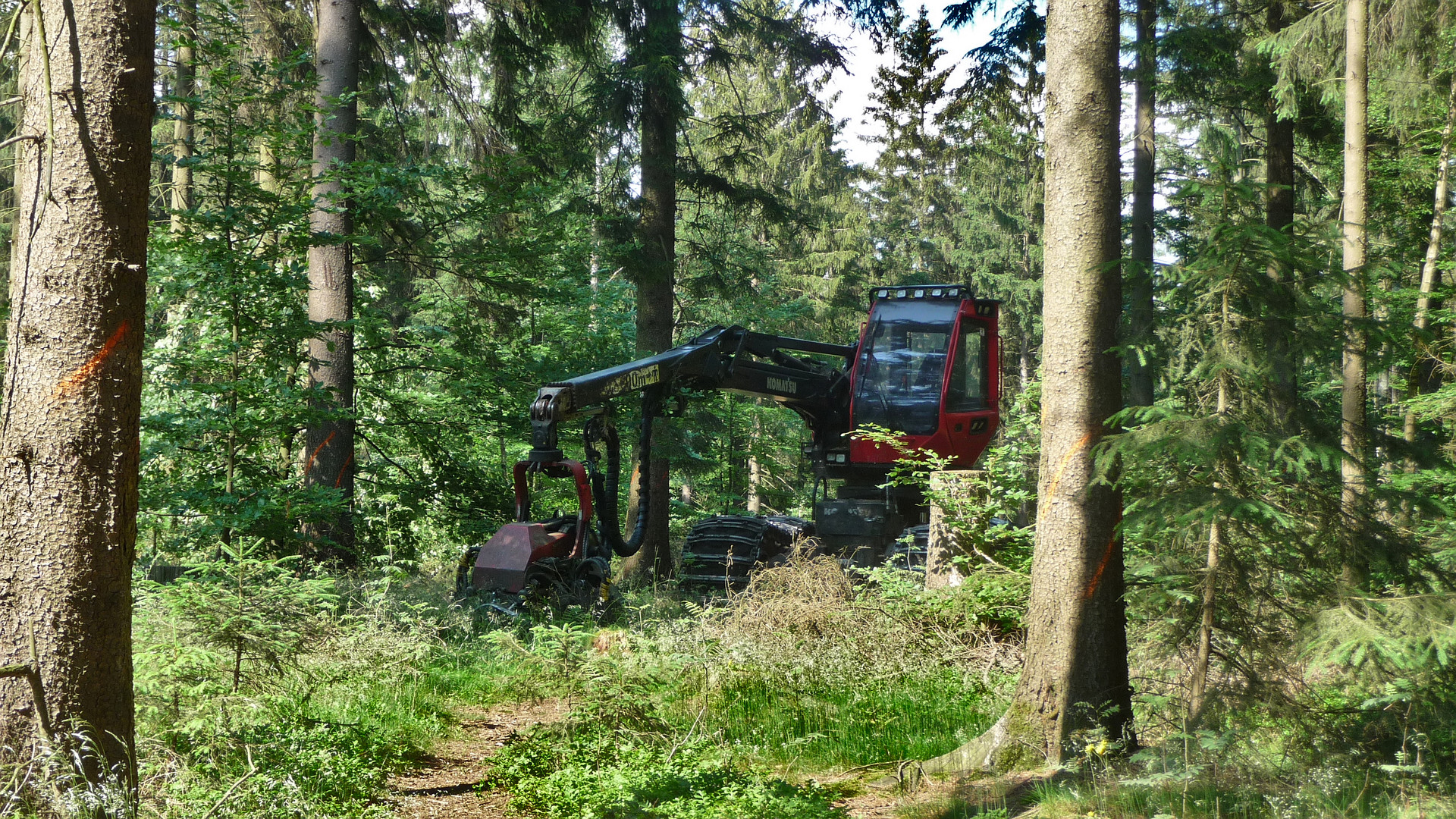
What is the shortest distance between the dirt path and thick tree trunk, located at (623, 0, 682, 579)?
17.8ft

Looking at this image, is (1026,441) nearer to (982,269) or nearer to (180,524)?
(180,524)

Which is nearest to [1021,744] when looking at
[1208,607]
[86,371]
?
[1208,607]

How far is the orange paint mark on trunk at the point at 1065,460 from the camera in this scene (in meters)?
4.92

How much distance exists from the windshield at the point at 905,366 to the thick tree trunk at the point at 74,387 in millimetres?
8642

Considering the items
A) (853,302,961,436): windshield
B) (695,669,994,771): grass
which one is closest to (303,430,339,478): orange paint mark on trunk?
(695,669,994,771): grass

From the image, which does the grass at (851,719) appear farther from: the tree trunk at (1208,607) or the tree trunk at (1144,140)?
the tree trunk at (1144,140)

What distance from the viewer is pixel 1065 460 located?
4.95 metres

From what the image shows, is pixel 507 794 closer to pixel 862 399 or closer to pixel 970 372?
pixel 862 399

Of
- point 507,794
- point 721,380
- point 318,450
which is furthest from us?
point 721,380

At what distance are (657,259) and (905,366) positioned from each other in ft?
11.3

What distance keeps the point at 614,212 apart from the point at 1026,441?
21.5 feet

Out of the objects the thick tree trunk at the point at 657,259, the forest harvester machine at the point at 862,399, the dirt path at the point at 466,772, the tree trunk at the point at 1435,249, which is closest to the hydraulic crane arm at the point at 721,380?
the forest harvester machine at the point at 862,399

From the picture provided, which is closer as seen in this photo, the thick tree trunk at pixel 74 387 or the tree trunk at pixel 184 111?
the thick tree trunk at pixel 74 387

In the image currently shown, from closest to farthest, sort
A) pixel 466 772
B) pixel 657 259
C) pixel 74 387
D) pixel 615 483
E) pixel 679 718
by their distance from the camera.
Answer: pixel 74 387 < pixel 466 772 < pixel 679 718 < pixel 615 483 < pixel 657 259
